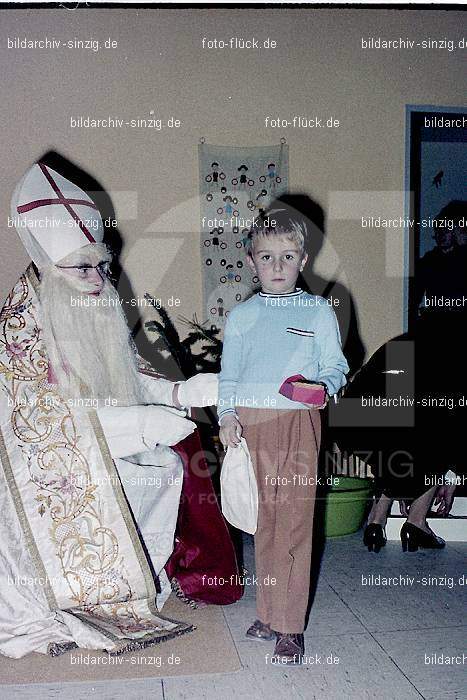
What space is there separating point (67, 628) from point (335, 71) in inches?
131

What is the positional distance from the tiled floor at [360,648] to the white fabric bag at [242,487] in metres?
0.40

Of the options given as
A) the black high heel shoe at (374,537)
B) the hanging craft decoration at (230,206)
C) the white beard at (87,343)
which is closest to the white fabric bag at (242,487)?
the white beard at (87,343)

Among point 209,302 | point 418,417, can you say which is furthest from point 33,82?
point 418,417

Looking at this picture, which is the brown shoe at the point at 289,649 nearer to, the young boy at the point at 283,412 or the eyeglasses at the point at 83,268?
the young boy at the point at 283,412

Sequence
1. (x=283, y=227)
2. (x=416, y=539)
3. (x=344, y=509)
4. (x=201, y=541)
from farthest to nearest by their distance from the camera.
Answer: (x=344, y=509) < (x=416, y=539) < (x=201, y=541) < (x=283, y=227)

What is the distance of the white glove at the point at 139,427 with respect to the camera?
2.12 metres

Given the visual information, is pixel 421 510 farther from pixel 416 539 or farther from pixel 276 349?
pixel 276 349

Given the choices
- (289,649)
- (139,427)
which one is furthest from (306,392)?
(289,649)

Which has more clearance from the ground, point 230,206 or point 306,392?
point 230,206

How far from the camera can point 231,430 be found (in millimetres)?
1945

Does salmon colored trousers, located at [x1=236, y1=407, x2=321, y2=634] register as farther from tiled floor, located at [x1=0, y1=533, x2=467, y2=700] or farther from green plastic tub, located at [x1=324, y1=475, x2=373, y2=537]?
green plastic tub, located at [x1=324, y1=475, x2=373, y2=537]

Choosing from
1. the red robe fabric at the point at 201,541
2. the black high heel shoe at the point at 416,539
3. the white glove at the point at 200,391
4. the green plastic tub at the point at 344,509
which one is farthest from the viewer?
the green plastic tub at the point at 344,509

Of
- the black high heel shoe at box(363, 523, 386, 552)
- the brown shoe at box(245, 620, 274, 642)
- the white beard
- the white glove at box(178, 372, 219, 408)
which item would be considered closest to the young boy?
the brown shoe at box(245, 620, 274, 642)

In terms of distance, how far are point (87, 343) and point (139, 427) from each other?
1.02ft
